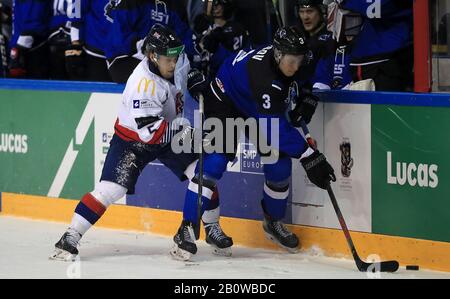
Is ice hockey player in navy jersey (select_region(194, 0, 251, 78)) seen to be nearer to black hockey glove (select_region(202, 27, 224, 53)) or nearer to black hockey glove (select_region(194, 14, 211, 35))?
black hockey glove (select_region(202, 27, 224, 53))

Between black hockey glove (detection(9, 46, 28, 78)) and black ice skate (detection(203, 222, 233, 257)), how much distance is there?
257 centimetres

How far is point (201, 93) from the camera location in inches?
286

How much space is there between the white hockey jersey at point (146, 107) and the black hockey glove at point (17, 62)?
90.2 inches

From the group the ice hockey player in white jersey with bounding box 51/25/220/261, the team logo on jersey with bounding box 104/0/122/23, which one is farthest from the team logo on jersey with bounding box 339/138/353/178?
the team logo on jersey with bounding box 104/0/122/23

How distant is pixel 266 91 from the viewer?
6930 mm

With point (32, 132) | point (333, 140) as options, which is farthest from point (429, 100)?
point (32, 132)

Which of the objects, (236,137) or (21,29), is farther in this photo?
(21,29)

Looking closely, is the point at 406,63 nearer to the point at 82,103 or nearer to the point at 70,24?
the point at 82,103

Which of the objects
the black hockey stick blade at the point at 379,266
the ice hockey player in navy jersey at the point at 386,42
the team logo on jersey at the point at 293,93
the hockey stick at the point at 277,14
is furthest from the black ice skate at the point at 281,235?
the hockey stick at the point at 277,14

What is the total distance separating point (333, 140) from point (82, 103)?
6.26 ft

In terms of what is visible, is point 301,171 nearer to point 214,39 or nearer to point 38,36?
point 214,39

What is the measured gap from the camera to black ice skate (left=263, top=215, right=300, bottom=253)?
7.29 meters

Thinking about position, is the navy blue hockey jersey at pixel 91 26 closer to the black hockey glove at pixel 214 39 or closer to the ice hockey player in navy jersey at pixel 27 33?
the ice hockey player in navy jersey at pixel 27 33
